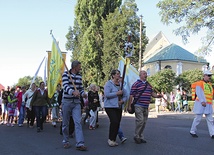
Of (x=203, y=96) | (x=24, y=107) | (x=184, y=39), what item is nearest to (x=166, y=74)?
(x=184, y=39)

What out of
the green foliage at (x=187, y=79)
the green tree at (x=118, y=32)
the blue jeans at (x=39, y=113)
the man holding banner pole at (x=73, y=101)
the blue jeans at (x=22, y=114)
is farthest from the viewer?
the green foliage at (x=187, y=79)

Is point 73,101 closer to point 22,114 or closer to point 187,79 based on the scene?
point 22,114

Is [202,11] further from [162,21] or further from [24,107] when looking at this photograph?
[24,107]

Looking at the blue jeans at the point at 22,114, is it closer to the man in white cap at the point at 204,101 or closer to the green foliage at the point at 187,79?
the man in white cap at the point at 204,101

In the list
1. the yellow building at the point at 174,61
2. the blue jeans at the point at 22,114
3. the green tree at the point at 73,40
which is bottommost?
the blue jeans at the point at 22,114

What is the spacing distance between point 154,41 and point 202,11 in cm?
4279

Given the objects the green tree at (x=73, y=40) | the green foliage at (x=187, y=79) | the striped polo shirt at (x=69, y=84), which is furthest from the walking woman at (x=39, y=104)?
the green tree at (x=73, y=40)

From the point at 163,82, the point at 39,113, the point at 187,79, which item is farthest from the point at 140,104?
the point at 187,79

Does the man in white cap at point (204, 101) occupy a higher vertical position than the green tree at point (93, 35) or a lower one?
lower

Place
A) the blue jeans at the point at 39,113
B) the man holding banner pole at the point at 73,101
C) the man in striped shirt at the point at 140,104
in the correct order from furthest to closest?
the blue jeans at the point at 39,113, the man in striped shirt at the point at 140,104, the man holding banner pole at the point at 73,101

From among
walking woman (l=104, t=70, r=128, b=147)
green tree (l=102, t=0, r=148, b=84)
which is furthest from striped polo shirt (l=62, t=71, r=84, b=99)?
green tree (l=102, t=0, r=148, b=84)

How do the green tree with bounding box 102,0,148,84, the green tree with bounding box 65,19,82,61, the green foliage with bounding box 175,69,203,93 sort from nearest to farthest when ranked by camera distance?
the green tree with bounding box 102,0,148,84 → the green foliage with bounding box 175,69,203,93 → the green tree with bounding box 65,19,82,61

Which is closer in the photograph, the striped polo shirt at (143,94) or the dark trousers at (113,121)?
the dark trousers at (113,121)

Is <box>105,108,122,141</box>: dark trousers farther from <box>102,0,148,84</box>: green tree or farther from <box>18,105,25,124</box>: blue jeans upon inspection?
<box>102,0,148,84</box>: green tree
